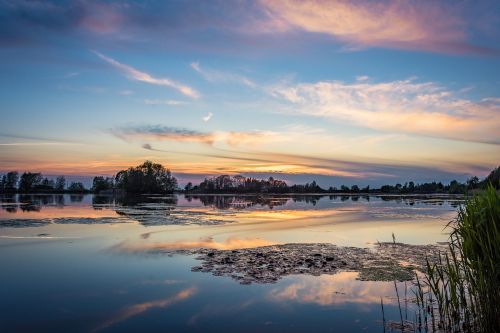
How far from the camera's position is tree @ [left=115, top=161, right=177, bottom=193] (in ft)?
552

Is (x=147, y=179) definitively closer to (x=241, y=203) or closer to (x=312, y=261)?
(x=241, y=203)

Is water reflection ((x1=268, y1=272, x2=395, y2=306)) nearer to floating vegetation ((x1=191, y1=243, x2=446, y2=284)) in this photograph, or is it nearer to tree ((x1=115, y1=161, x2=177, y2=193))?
floating vegetation ((x1=191, y1=243, x2=446, y2=284))

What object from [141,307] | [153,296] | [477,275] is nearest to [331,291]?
[477,275]

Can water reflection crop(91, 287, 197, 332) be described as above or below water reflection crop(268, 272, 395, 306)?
above

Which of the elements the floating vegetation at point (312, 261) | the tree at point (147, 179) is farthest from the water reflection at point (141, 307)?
the tree at point (147, 179)

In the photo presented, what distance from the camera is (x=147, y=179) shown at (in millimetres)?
171375

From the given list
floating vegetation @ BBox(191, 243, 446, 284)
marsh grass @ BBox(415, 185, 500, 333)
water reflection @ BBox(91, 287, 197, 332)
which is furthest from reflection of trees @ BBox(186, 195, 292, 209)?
marsh grass @ BBox(415, 185, 500, 333)

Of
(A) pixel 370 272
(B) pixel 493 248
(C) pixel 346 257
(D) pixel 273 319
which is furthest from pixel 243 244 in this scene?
(B) pixel 493 248

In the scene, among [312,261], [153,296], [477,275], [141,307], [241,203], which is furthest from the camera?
[241,203]

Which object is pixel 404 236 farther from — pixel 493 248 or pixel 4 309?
pixel 4 309

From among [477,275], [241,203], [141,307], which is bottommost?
[241,203]

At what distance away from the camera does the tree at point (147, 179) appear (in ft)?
552

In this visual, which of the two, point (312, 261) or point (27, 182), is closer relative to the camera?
point (312, 261)

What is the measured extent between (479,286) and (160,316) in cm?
704
